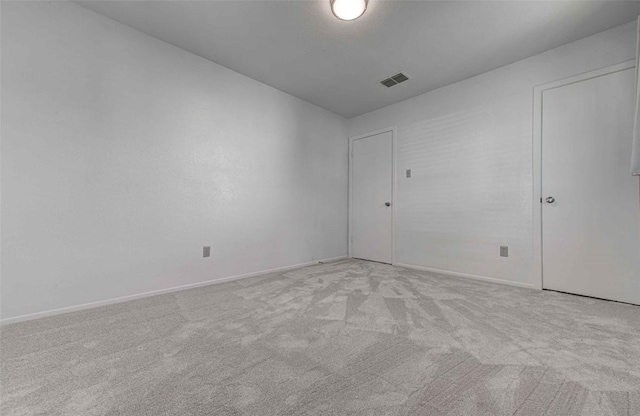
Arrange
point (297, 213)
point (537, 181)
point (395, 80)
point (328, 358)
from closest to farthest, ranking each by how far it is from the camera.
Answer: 1. point (328, 358)
2. point (537, 181)
3. point (395, 80)
4. point (297, 213)

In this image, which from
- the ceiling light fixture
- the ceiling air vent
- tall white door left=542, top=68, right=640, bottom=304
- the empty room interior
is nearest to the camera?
the empty room interior

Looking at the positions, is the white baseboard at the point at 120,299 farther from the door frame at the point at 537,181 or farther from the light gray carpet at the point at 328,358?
the door frame at the point at 537,181

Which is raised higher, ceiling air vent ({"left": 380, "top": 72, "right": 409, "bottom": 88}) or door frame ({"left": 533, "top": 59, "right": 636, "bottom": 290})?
ceiling air vent ({"left": 380, "top": 72, "right": 409, "bottom": 88})

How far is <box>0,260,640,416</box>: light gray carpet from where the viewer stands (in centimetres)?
106

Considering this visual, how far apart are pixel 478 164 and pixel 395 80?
1.52 m

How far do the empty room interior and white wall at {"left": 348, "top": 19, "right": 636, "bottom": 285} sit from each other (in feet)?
0.07

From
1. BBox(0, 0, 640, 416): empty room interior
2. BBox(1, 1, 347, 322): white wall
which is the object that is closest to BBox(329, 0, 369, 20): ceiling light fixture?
BBox(0, 0, 640, 416): empty room interior

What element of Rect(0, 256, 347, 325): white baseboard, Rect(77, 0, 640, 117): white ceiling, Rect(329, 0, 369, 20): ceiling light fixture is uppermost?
Rect(77, 0, 640, 117): white ceiling

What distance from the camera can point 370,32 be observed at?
2398 millimetres

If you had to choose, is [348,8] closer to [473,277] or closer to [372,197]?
Answer: [372,197]

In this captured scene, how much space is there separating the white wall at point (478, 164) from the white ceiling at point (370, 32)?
0.20m

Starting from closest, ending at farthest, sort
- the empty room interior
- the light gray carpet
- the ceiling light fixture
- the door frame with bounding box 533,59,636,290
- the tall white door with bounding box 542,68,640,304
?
the light gray carpet < the empty room interior < the ceiling light fixture < the tall white door with bounding box 542,68,640,304 < the door frame with bounding box 533,59,636,290

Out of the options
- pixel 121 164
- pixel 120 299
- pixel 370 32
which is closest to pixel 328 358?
pixel 120 299

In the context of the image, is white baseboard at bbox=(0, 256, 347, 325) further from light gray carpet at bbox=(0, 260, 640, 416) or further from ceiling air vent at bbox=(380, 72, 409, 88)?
ceiling air vent at bbox=(380, 72, 409, 88)
